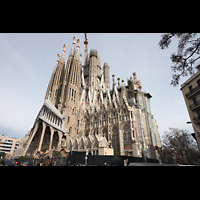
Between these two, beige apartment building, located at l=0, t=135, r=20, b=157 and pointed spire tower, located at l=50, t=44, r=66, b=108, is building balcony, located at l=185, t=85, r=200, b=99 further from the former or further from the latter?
beige apartment building, located at l=0, t=135, r=20, b=157

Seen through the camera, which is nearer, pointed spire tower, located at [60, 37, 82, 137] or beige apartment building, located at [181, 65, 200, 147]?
beige apartment building, located at [181, 65, 200, 147]

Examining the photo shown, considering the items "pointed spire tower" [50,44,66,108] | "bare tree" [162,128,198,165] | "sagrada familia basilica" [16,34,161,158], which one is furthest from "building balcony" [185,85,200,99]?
"pointed spire tower" [50,44,66,108]

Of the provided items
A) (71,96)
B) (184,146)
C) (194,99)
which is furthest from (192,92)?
(71,96)

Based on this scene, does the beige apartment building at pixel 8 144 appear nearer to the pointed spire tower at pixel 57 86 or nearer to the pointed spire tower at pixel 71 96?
the pointed spire tower at pixel 57 86

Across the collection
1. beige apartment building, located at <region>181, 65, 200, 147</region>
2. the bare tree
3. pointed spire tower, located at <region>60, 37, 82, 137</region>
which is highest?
pointed spire tower, located at <region>60, 37, 82, 137</region>

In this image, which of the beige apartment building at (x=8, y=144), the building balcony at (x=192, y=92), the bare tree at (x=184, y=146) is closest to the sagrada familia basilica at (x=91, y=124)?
the bare tree at (x=184, y=146)

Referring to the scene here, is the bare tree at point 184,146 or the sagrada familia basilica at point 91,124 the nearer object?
the bare tree at point 184,146

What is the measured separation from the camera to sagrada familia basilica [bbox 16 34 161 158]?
106ft

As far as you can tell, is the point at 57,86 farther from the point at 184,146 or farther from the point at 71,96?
the point at 184,146

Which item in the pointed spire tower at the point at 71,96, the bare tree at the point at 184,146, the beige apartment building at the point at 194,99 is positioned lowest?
the bare tree at the point at 184,146

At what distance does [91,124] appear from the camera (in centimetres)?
4459

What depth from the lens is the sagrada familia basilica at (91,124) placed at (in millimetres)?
32281

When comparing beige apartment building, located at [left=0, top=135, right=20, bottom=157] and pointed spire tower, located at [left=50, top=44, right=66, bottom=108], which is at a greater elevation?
pointed spire tower, located at [left=50, top=44, right=66, bottom=108]
